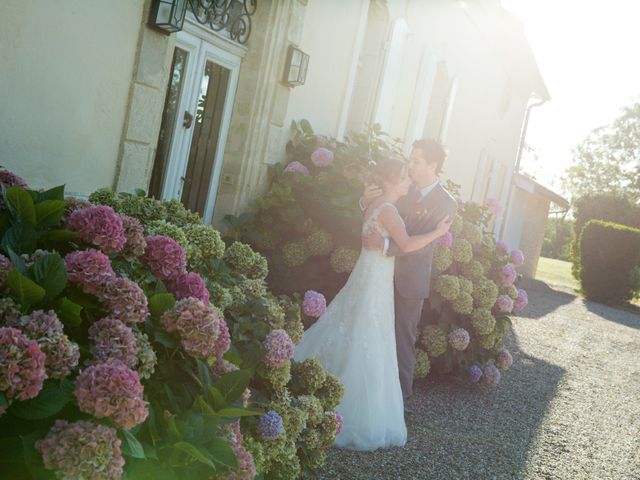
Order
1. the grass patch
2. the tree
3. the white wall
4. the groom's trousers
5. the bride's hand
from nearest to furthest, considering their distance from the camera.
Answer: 1. the white wall
2. the bride's hand
3. the groom's trousers
4. the grass patch
5. the tree

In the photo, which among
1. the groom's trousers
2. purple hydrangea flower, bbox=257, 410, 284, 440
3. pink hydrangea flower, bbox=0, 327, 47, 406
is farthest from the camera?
the groom's trousers

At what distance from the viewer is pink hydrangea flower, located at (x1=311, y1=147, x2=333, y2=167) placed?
5.77m

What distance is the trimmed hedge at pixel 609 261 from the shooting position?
17.1 meters

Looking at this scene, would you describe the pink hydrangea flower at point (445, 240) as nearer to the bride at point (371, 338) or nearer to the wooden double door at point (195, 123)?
the bride at point (371, 338)

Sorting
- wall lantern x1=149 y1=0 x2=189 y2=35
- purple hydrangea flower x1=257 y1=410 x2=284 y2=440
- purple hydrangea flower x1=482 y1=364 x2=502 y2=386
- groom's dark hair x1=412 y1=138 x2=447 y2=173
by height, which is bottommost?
purple hydrangea flower x1=482 y1=364 x2=502 y2=386

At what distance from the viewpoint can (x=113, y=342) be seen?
1670 millimetres

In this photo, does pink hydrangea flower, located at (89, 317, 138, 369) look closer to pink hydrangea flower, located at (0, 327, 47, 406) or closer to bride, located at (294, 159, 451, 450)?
pink hydrangea flower, located at (0, 327, 47, 406)

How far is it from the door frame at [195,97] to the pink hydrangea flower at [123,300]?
3494 mm

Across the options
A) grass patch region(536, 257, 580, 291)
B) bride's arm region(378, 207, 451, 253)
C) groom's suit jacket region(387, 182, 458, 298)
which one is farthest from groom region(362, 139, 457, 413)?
grass patch region(536, 257, 580, 291)

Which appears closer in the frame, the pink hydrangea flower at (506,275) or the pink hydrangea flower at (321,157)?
the pink hydrangea flower at (321,157)

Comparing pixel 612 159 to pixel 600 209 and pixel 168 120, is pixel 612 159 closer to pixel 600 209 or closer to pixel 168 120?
pixel 600 209

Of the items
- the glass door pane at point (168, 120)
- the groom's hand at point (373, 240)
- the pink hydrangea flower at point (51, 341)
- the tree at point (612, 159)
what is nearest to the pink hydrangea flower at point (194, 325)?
the pink hydrangea flower at point (51, 341)

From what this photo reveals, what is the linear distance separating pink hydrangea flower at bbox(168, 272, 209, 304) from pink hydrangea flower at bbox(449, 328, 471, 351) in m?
3.82

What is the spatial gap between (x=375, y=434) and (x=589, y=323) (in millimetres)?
9649
